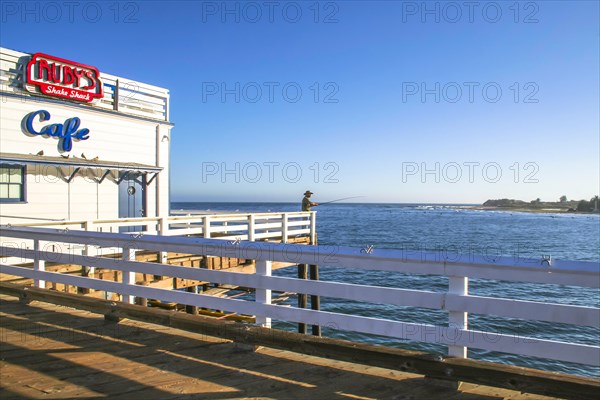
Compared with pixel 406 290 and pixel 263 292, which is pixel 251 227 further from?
pixel 406 290

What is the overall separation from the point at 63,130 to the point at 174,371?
10.9 meters

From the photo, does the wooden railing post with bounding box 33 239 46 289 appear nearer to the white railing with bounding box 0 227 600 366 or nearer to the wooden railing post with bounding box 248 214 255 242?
the white railing with bounding box 0 227 600 366

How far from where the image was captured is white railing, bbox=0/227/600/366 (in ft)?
11.4

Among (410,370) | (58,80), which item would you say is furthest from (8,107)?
(410,370)

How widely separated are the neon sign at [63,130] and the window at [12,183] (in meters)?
1.06

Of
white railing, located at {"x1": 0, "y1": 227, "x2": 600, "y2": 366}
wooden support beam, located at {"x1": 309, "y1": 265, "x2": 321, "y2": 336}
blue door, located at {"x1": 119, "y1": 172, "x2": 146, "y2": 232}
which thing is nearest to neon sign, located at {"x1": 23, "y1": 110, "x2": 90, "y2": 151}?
blue door, located at {"x1": 119, "y1": 172, "x2": 146, "y2": 232}

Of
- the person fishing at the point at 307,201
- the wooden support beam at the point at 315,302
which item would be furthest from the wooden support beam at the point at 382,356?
the person fishing at the point at 307,201

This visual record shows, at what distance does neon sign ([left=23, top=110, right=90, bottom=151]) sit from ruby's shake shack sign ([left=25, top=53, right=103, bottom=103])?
0.61m

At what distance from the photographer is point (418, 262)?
12.9 ft

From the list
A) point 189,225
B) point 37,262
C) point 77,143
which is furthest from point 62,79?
point 37,262

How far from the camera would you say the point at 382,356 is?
407 centimetres

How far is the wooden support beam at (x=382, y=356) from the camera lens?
3457 mm

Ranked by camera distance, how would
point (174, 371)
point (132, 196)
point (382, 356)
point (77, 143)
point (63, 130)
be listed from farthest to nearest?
1. point (132, 196)
2. point (77, 143)
3. point (63, 130)
4. point (174, 371)
5. point (382, 356)

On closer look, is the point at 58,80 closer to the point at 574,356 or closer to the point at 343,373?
the point at 343,373
